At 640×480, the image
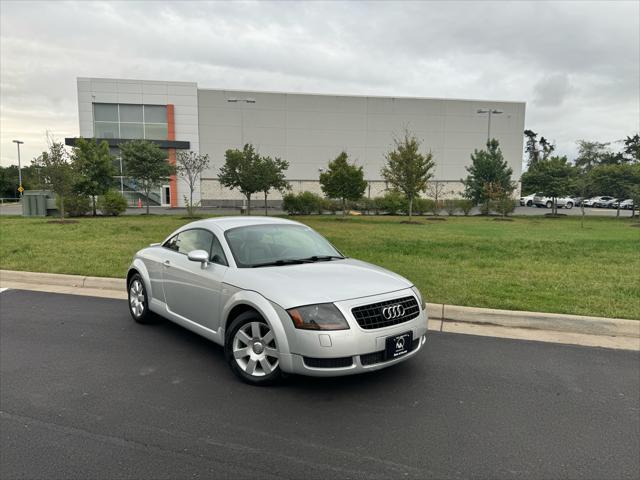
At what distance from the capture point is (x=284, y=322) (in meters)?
3.66

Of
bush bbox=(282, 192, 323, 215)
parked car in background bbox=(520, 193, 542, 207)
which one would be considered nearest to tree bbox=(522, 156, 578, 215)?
bush bbox=(282, 192, 323, 215)

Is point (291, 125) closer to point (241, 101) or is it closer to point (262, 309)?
point (241, 101)

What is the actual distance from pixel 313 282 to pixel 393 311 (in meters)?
0.72

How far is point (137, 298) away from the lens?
19.2 ft

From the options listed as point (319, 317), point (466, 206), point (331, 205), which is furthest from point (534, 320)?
point (466, 206)

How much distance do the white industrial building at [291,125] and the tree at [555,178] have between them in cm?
1416

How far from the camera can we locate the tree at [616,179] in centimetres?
3067

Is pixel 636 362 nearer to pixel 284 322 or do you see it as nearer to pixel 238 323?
pixel 284 322

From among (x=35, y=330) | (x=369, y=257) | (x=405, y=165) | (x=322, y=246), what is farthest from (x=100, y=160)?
(x=322, y=246)

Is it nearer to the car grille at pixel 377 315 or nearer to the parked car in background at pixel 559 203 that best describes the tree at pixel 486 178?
the parked car in background at pixel 559 203

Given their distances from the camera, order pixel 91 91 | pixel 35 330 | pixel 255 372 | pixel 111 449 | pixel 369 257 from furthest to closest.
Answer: pixel 91 91 < pixel 369 257 < pixel 35 330 < pixel 255 372 < pixel 111 449

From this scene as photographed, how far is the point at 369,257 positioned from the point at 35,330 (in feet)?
22.1

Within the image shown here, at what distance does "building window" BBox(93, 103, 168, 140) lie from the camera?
42.9 m

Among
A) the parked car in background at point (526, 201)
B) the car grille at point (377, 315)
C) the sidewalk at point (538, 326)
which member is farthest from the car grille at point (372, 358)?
the parked car in background at point (526, 201)
